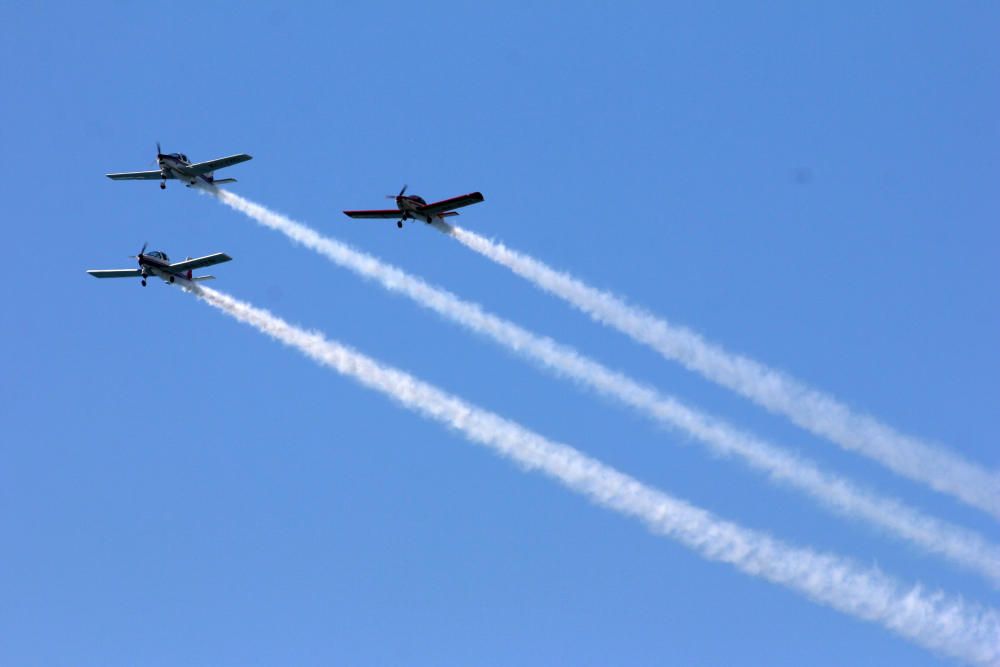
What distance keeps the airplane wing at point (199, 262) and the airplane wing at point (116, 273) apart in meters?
3.02

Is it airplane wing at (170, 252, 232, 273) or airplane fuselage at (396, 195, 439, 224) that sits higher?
airplane fuselage at (396, 195, 439, 224)

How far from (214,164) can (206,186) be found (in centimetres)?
181

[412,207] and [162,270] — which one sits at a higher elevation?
[412,207]

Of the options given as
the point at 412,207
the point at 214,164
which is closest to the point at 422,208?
the point at 412,207

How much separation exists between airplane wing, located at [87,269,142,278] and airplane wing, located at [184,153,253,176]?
7.37 metres

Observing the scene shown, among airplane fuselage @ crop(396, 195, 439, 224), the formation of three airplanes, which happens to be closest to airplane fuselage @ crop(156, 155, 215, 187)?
the formation of three airplanes

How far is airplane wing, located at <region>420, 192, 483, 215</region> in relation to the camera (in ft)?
267

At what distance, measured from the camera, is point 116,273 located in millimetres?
90062

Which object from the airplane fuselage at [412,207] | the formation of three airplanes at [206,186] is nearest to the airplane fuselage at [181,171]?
the formation of three airplanes at [206,186]

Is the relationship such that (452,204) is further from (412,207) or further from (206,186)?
(206,186)

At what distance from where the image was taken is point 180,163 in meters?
92.0

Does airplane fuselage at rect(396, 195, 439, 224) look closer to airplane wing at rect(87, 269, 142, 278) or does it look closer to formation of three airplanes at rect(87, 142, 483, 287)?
formation of three airplanes at rect(87, 142, 483, 287)

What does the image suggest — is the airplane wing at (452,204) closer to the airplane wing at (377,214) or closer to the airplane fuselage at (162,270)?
the airplane wing at (377,214)

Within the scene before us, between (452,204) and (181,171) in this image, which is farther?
(181,171)
